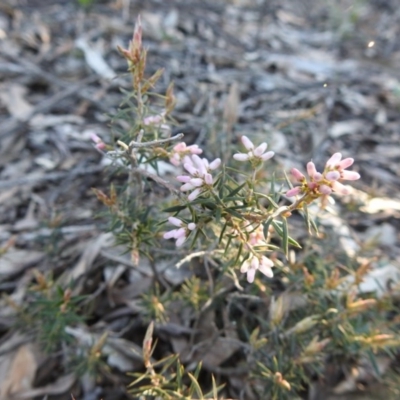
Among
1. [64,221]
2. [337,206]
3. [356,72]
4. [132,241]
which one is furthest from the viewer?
[356,72]

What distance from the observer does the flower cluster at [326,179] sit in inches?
41.1

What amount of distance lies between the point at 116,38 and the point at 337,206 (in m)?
2.29

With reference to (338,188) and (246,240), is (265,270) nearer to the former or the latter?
(246,240)

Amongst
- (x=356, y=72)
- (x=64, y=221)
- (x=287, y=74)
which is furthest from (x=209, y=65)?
(x=64, y=221)

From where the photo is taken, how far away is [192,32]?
4.12 metres

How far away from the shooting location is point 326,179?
1058 mm

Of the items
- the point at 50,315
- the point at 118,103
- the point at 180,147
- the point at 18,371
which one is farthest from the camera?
the point at 118,103

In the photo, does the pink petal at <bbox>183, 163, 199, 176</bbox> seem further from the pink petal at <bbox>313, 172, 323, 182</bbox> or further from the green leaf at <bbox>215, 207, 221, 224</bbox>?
the pink petal at <bbox>313, 172, 323, 182</bbox>

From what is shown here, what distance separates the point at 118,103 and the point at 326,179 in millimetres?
2073

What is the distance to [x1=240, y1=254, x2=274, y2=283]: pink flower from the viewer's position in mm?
1144

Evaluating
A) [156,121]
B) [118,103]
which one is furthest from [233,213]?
[118,103]

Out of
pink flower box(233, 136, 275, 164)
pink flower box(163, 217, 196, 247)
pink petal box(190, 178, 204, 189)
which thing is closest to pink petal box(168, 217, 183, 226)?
pink flower box(163, 217, 196, 247)

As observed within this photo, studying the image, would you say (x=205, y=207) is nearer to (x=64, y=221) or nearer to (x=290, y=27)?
(x=64, y=221)

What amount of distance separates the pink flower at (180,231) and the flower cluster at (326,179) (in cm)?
25
